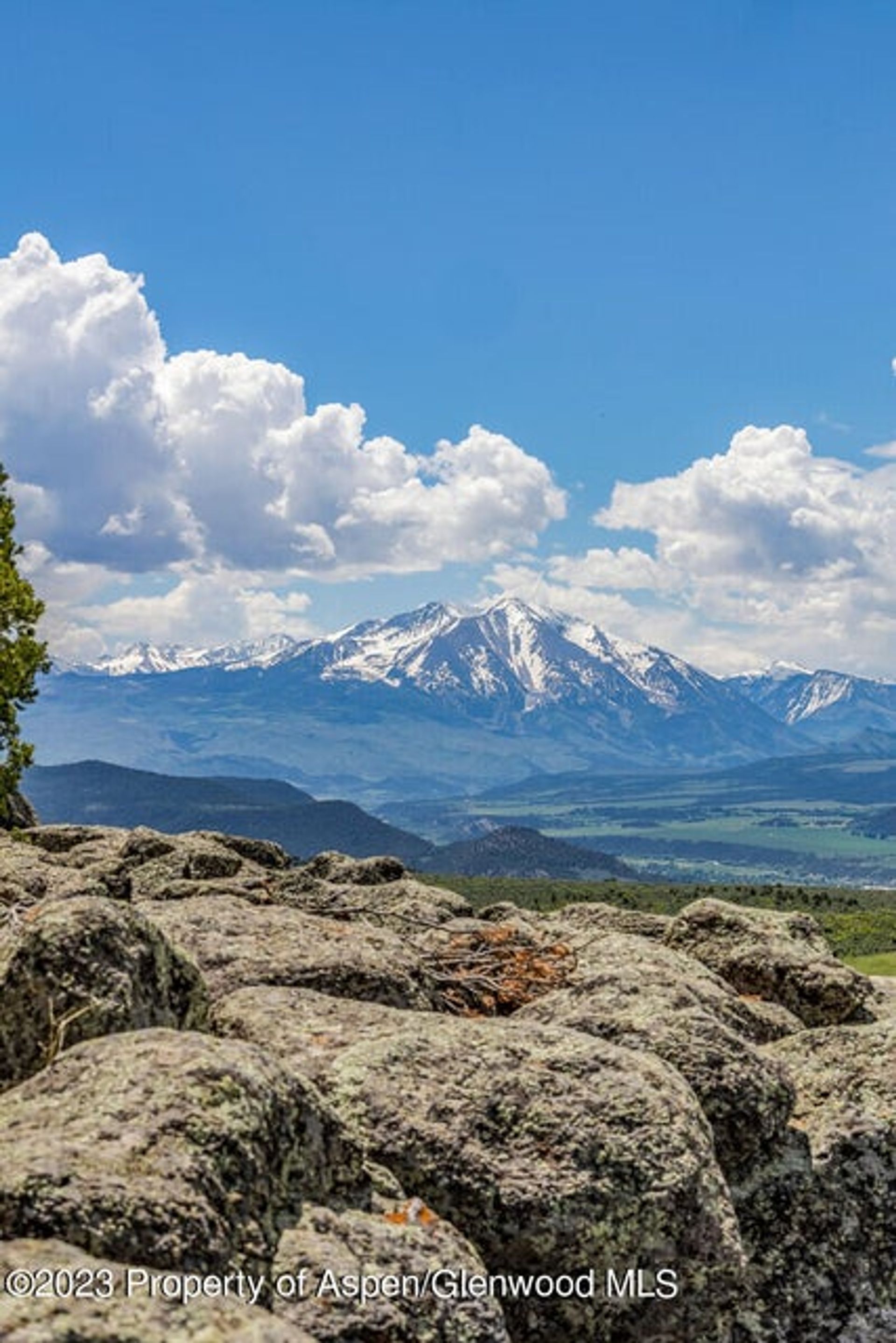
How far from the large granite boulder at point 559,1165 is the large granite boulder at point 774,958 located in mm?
8296

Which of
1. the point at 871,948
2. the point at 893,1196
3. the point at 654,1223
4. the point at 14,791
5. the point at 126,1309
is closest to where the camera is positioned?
the point at 126,1309

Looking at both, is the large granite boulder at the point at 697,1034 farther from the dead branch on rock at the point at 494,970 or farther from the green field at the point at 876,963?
the green field at the point at 876,963

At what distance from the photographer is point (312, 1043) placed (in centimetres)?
1166

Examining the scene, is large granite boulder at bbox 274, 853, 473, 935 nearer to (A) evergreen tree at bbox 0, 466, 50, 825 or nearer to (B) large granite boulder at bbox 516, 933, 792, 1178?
(B) large granite boulder at bbox 516, 933, 792, 1178

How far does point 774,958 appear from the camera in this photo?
1941 cm

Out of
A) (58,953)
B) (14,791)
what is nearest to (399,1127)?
(58,953)

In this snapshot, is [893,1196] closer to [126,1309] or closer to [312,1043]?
[312,1043]

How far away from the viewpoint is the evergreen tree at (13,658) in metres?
47.8

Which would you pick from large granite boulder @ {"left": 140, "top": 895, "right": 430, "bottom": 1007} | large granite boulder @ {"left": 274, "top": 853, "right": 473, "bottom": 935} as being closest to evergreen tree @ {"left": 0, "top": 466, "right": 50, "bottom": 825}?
large granite boulder @ {"left": 274, "top": 853, "right": 473, "bottom": 935}

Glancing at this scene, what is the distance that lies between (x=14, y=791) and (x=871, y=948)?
93741 mm

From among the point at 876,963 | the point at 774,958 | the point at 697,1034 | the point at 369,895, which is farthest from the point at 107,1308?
the point at 876,963

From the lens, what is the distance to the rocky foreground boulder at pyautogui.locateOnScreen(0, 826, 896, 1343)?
7.18 meters

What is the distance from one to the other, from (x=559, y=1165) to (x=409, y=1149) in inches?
52.5

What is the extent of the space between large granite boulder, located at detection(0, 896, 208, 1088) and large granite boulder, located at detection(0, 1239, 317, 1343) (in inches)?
135
